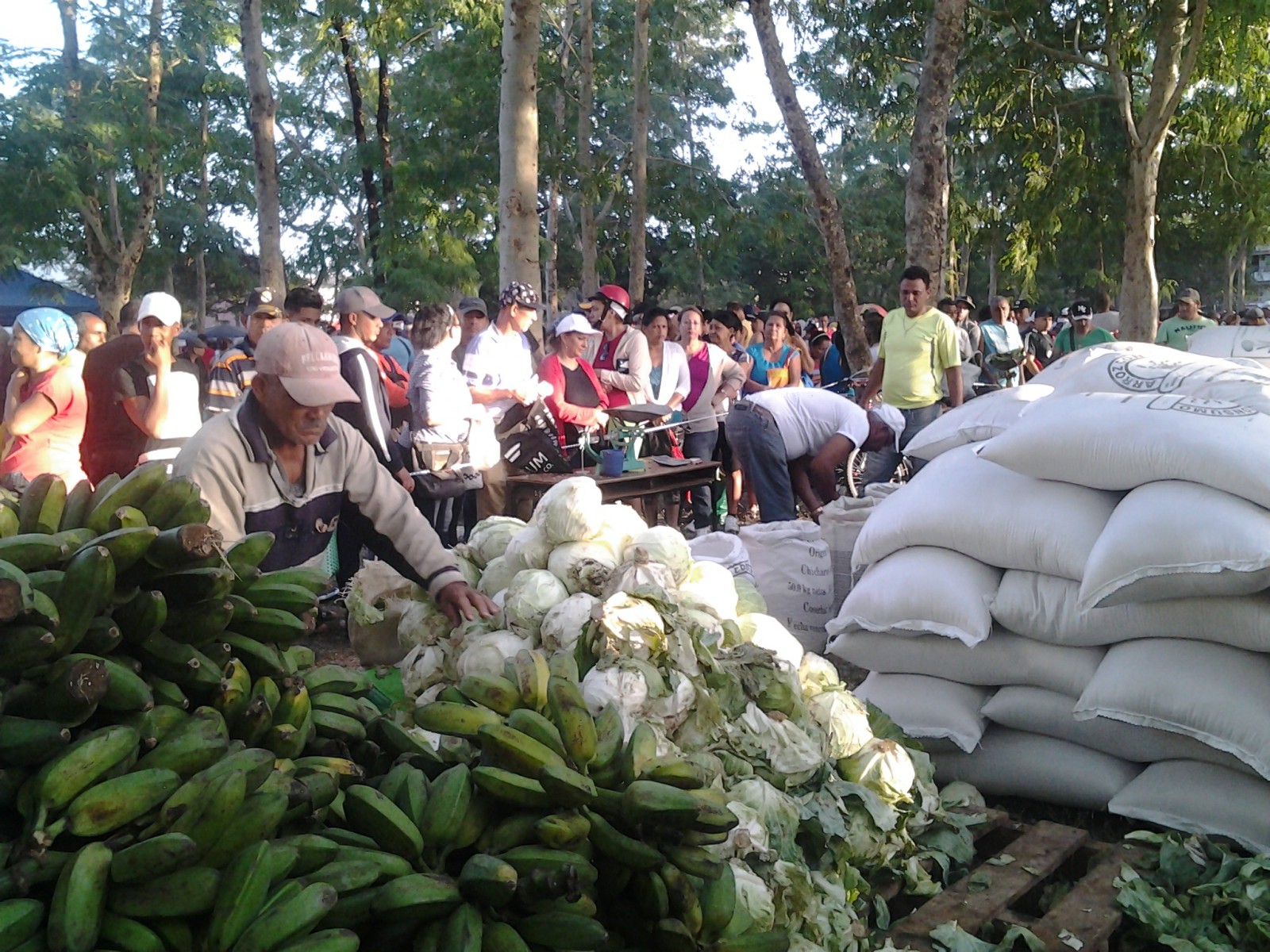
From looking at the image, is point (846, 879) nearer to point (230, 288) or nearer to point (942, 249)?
point (942, 249)

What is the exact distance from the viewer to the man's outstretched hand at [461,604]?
3.14 meters

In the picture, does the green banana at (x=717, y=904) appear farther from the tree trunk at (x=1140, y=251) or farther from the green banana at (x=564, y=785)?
the tree trunk at (x=1140, y=251)

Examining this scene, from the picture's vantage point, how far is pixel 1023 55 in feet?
44.9

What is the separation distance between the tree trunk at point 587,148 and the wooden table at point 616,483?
934 centimetres

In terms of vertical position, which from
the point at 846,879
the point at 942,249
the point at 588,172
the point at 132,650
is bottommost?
the point at 846,879

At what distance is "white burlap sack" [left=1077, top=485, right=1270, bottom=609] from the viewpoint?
9.77 feet

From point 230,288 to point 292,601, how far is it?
36.3m

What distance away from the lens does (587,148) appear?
17500mm

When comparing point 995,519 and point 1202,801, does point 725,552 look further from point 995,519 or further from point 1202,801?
point 1202,801

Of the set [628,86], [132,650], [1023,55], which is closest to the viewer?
[132,650]

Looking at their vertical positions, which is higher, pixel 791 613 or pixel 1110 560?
pixel 1110 560

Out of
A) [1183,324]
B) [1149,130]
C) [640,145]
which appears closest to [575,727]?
[1183,324]

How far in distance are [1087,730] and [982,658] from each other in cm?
38

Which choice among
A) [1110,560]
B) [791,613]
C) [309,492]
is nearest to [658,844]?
[309,492]
